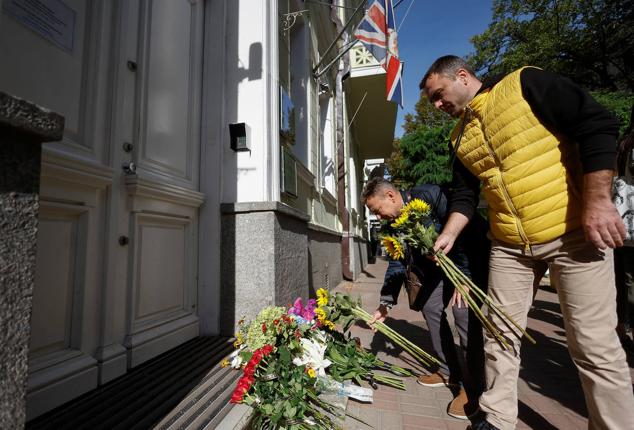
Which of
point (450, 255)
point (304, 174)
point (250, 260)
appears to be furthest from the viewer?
point (304, 174)

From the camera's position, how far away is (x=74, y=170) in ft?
6.17

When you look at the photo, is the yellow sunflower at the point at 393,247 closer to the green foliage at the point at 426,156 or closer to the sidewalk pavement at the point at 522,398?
the sidewalk pavement at the point at 522,398

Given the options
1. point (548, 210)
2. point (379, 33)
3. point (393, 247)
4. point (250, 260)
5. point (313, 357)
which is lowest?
point (313, 357)

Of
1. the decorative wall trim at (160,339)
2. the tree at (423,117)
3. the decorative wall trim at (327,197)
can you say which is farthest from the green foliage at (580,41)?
the decorative wall trim at (160,339)

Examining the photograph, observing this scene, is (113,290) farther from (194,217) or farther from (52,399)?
(194,217)

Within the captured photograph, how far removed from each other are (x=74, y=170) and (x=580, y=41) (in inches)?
861

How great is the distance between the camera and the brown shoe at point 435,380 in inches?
105

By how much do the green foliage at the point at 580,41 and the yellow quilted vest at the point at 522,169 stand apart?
1794 cm

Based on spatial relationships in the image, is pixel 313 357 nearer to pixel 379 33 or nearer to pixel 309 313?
pixel 309 313

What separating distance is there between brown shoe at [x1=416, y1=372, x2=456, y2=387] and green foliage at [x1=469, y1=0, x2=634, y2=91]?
18.0 m

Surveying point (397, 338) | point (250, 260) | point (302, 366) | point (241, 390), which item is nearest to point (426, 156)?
point (250, 260)

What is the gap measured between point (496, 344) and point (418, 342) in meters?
2.05

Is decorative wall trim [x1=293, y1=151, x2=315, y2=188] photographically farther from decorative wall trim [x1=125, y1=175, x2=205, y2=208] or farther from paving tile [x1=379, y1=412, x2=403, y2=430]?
paving tile [x1=379, y1=412, x2=403, y2=430]

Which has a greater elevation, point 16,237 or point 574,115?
point 574,115
